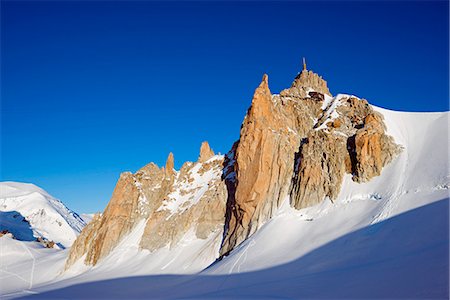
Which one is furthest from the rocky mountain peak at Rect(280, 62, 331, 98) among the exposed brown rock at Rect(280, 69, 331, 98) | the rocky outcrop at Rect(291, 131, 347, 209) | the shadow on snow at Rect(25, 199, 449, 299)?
the shadow on snow at Rect(25, 199, 449, 299)

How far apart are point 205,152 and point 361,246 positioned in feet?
157

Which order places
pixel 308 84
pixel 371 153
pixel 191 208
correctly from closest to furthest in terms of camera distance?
pixel 371 153 → pixel 191 208 → pixel 308 84

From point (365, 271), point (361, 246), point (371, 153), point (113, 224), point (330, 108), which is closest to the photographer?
point (365, 271)

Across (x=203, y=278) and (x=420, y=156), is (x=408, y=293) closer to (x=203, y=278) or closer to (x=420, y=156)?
(x=203, y=278)

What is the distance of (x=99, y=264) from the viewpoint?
67500 mm

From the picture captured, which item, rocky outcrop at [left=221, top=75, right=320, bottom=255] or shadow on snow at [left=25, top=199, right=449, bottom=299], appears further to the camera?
rocky outcrop at [left=221, top=75, right=320, bottom=255]

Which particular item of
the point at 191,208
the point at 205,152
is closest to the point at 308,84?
the point at 205,152

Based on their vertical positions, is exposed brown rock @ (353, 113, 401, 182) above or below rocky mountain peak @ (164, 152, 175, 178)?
below

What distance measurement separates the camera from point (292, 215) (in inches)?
1716

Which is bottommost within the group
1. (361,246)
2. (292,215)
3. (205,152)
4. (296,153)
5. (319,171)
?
(361,246)

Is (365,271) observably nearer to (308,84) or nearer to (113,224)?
(308,84)

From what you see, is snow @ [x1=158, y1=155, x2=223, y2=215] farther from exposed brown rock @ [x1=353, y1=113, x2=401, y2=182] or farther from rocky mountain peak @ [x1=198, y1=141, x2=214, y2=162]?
exposed brown rock @ [x1=353, y1=113, x2=401, y2=182]

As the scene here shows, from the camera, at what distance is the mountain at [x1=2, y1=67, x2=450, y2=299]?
25.2m

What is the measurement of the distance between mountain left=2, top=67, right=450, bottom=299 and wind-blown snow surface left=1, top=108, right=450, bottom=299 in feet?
0.47
